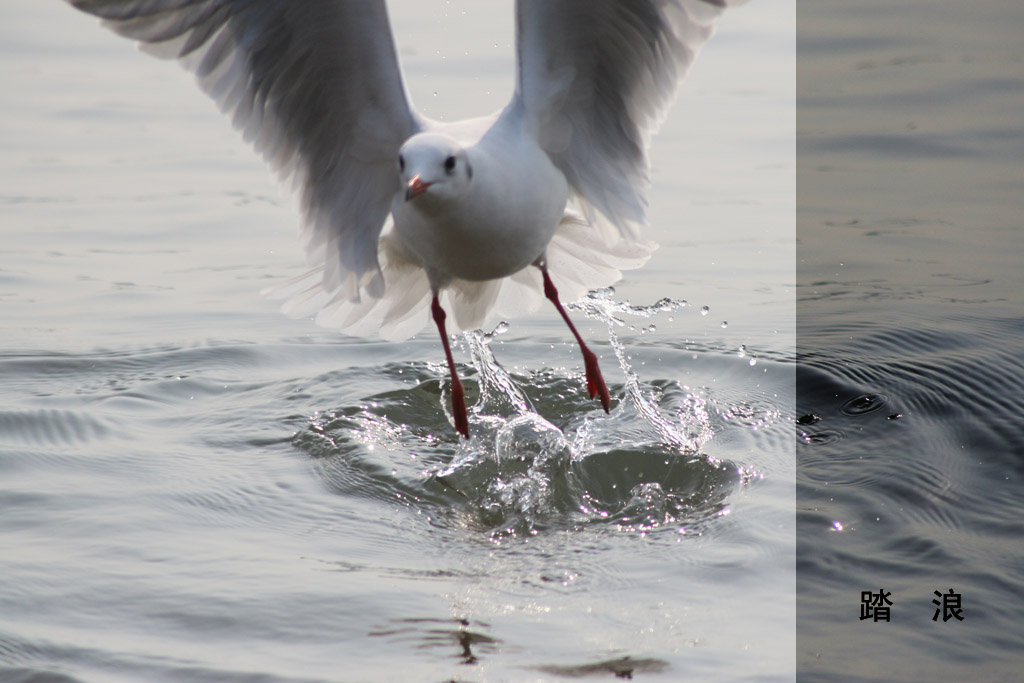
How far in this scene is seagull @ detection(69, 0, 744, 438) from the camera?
434 centimetres

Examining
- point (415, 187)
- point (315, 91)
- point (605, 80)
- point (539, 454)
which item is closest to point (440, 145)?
point (415, 187)

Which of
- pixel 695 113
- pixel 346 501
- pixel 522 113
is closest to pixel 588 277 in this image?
pixel 522 113

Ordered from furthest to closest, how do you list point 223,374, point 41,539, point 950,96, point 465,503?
point 950,96 → point 223,374 → point 465,503 → point 41,539

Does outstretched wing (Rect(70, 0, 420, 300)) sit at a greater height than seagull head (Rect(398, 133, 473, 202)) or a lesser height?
greater

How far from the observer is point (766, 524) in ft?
14.0

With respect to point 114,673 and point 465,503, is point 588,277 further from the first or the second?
point 114,673

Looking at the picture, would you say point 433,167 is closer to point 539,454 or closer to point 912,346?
point 539,454

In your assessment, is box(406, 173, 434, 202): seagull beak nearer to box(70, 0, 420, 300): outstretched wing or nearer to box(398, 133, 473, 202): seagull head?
box(398, 133, 473, 202): seagull head

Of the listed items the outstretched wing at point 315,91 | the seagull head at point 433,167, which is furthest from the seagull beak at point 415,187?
the outstretched wing at point 315,91

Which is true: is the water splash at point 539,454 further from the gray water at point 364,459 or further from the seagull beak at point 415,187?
the seagull beak at point 415,187

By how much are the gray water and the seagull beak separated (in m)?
1.11

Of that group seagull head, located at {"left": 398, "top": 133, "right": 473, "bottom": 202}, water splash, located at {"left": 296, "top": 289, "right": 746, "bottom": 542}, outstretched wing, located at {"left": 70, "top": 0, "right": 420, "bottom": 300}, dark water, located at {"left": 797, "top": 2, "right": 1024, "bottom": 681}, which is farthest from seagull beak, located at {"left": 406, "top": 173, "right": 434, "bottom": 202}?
dark water, located at {"left": 797, "top": 2, "right": 1024, "bottom": 681}

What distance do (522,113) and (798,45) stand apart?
7097mm

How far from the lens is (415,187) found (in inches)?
152
